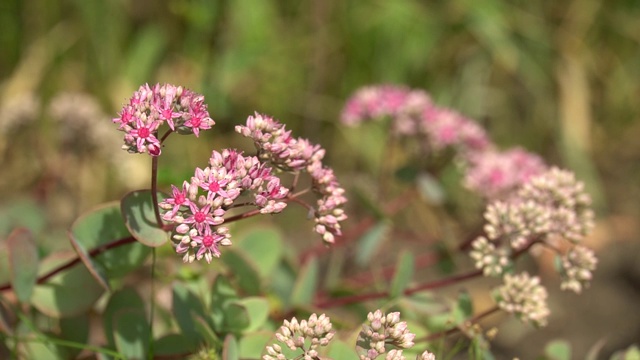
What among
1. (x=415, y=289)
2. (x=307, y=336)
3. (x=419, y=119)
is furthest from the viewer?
(x=419, y=119)

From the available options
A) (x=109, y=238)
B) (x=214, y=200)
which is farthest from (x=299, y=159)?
(x=109, y=238)

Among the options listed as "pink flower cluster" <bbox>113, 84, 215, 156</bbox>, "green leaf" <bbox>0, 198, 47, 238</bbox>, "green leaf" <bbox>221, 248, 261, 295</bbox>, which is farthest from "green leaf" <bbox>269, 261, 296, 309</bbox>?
"pink flower cluster" <bbox>113, 84, 215, 156</bbox>

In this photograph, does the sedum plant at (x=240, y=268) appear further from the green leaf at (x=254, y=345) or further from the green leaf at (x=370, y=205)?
the green leaf at (x=370, y=205)

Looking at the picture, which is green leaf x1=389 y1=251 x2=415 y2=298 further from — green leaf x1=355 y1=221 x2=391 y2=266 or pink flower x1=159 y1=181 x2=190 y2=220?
pink flower x1=159 y1=181 x2=190 y2=220

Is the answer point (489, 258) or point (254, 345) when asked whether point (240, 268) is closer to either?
point (254, 345)

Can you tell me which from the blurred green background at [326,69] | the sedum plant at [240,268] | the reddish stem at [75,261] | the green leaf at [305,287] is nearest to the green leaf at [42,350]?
the sedum plant at [240,268]
